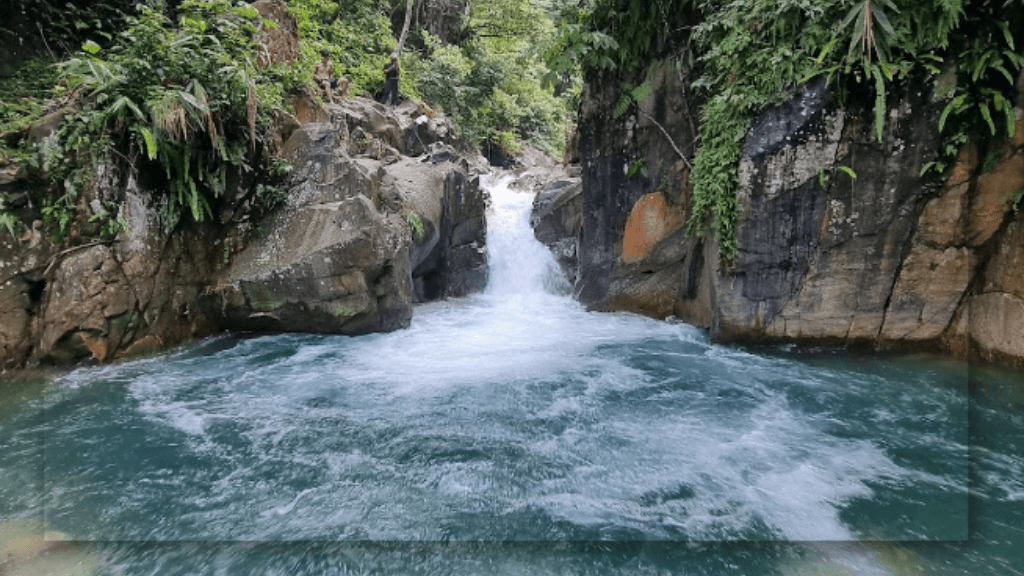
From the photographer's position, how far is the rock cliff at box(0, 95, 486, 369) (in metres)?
5.59

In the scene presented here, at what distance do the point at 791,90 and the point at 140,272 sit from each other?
901cm

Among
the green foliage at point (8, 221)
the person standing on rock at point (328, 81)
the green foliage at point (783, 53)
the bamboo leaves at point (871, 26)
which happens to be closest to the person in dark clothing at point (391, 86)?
the person standing on rock at point (328, 81)

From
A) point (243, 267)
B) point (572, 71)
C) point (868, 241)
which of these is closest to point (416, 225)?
A: point (243, 267)

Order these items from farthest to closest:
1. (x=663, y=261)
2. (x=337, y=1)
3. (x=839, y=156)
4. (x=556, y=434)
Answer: (x=337, y=1)
(x=663, y=261)
(x=839, y=156)
(x=556, y=434)

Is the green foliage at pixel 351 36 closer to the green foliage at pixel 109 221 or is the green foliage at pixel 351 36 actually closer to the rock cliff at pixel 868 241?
the green foliage at pixel 109 221

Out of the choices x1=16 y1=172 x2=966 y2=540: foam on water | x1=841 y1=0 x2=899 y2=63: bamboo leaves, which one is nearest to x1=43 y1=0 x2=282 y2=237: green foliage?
x1=16 y1=172 x2=966 y2=540: foam on water

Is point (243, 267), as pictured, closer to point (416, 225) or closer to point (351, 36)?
point (416, 225)

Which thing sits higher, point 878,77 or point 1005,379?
point 878,77

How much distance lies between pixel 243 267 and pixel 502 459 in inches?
218

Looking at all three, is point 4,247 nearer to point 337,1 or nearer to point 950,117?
point 950,117

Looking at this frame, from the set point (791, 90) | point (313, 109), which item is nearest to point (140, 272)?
point (313, 109)

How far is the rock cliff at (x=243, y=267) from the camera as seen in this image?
559 centimetres

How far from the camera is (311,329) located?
7.82 m

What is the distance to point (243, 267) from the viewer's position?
741 centimetres
